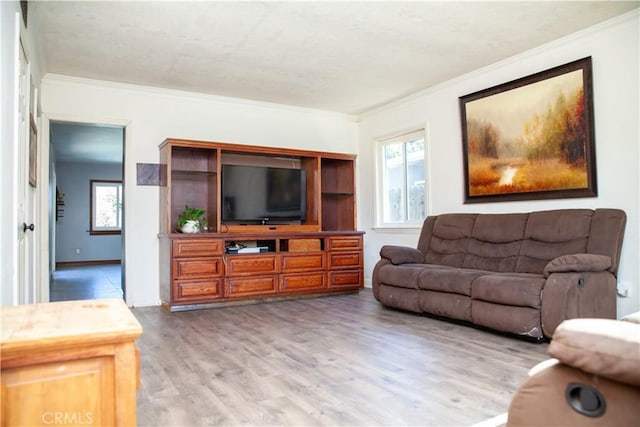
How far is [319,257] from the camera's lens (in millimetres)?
5301

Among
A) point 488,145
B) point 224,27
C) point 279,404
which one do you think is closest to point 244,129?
point 224,27

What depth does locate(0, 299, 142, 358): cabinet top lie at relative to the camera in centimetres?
84

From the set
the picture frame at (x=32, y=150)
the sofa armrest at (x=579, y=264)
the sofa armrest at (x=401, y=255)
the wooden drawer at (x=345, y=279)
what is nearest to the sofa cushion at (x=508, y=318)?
Result: the sofa armrest at (x=579, y=264)

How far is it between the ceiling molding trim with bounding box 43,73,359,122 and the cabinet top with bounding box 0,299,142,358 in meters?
4.21

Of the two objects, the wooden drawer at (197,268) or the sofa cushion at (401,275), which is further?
the wooden drawer at (197,268)

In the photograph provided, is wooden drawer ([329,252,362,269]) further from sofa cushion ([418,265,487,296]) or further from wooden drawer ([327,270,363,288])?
sofa cushion ([418,265,487,296])

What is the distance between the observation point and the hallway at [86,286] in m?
5.62

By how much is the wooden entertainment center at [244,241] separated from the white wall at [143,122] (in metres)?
0.18

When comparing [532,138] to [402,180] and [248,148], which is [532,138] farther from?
[248,148]

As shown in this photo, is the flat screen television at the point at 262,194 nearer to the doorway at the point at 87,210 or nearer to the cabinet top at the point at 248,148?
the cabinet top at the point at 248,148

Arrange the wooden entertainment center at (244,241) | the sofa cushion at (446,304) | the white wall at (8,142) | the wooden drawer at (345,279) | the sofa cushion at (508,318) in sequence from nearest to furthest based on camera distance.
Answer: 1. the white wall at (8,142)
2. the sofa cushion at (508,318)
3. the sofa cushion at (446,304)
4. the wooden entertainment center at (244,241)
5. the wooden drawer at (345,279)

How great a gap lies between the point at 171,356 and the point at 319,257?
2639 mm

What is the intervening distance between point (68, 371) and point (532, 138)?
4109 millimetres

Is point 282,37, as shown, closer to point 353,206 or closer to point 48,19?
point 48,19
